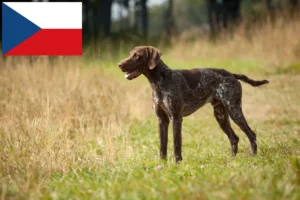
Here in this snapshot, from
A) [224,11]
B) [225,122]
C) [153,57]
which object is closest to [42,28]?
[225,122]

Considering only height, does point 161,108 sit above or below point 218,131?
above

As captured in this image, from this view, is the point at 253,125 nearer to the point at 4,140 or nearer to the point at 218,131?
the point at 218,131

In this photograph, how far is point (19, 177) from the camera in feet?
17.4

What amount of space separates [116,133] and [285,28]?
29.4 ft

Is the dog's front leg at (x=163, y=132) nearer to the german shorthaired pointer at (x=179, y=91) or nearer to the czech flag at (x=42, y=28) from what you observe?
the german shorthaired pointer at (x=179, y=91)

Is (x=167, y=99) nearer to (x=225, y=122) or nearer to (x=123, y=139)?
(x=123, y=139)

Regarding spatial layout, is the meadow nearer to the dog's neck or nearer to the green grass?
the green grass

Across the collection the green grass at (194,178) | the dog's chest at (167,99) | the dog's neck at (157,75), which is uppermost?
the dog's neck at (157,75)

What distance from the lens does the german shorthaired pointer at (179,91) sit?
6.02 m

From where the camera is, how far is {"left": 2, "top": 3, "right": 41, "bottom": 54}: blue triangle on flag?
10.2 m

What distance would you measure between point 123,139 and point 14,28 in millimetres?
4685

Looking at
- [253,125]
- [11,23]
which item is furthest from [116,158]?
[11,23]

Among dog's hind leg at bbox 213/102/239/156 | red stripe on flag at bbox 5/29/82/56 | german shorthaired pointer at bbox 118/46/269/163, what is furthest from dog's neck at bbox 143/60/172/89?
red stripe on flag at bbox 5/29/82/56

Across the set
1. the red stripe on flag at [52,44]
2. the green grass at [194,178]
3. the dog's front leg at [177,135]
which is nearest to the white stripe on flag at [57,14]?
the red stripe on flag at [52,44]
